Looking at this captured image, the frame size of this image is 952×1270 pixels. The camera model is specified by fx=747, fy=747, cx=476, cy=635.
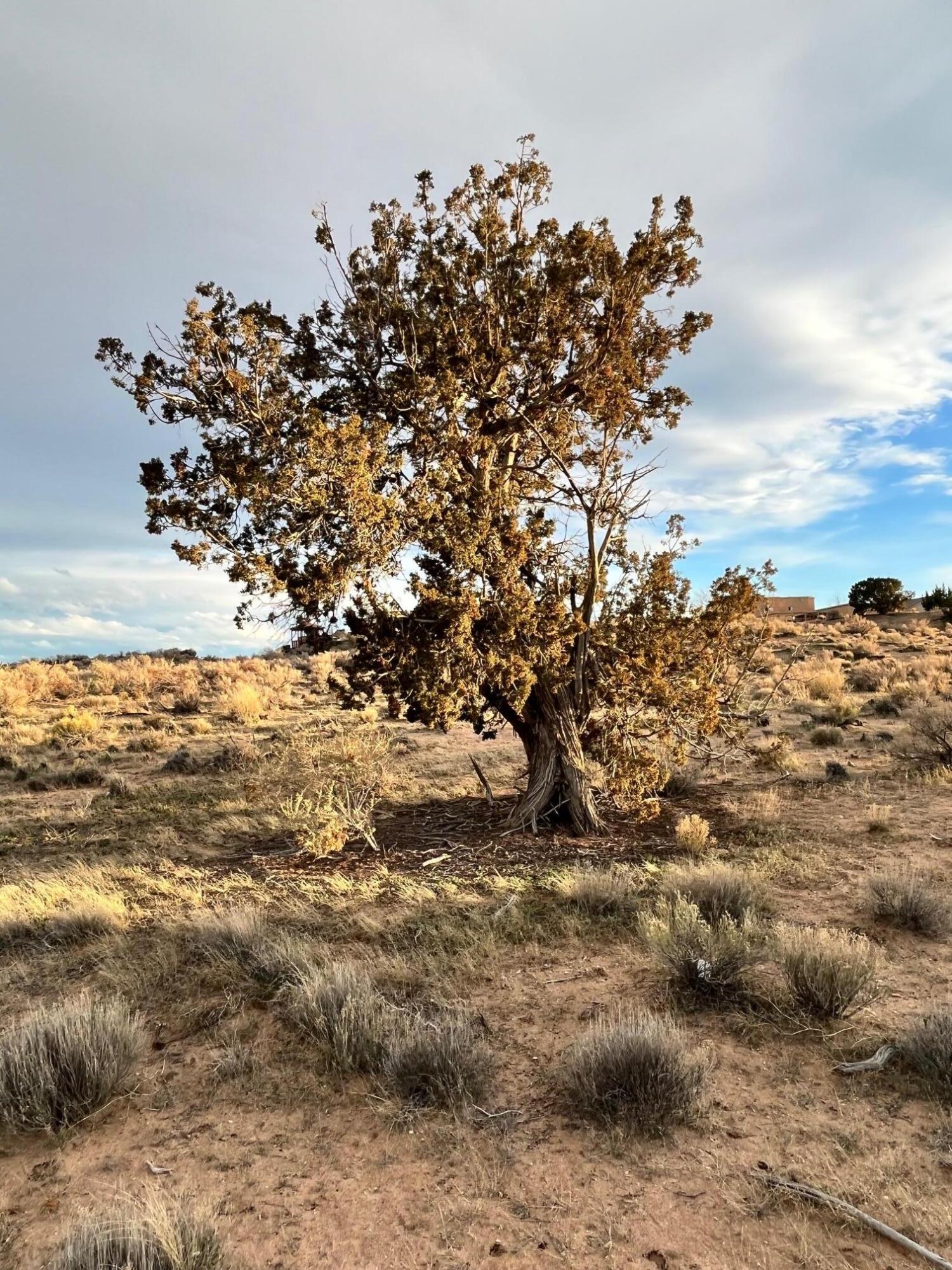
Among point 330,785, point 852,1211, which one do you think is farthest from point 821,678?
point 852,1211

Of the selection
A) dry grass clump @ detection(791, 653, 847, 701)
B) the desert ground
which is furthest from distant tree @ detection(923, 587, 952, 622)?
the desert ground

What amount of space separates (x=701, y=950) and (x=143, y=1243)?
4.43m

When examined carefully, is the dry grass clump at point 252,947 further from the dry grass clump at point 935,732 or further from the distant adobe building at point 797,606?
the distant adobe building at point 797,606

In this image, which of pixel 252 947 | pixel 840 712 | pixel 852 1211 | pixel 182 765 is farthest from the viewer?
pixel 840 712

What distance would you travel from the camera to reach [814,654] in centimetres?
3600

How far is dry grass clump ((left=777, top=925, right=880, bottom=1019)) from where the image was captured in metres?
5.50

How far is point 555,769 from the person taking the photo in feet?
37.2

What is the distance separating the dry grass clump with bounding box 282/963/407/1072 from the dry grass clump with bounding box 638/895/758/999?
2297 mm

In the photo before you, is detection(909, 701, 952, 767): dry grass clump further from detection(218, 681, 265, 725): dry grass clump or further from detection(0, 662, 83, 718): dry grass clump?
detection(0, 662, 83, 718): dry grass clump

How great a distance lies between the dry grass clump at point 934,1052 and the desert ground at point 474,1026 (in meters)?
0.03

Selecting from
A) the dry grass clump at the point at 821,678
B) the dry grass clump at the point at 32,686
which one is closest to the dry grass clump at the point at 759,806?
the dry grass clump at the point at 821,678

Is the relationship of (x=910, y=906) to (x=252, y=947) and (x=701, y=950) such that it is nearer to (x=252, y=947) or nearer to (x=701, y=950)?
(x=701, y=950)

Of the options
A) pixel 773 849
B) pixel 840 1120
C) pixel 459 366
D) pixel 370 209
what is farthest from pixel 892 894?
pixel 370 209

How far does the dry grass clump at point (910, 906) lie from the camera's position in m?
7.15
